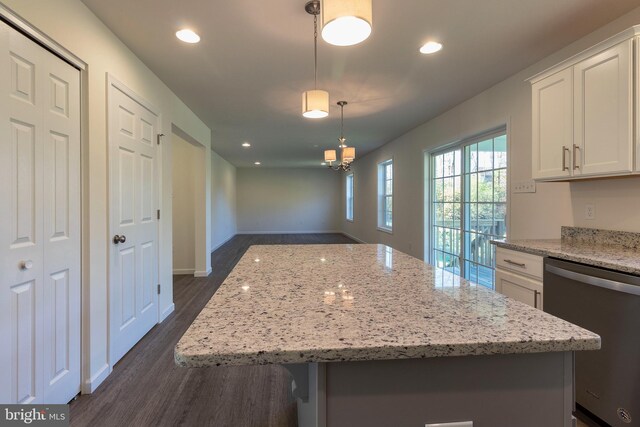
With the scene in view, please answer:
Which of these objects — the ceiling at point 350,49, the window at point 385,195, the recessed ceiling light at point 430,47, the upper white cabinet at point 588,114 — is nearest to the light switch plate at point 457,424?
the upper white cabinet at point 588,114

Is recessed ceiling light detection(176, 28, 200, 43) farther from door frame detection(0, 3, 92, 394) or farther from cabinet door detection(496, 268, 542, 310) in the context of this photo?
cabinet door detection(496, 268, 542, 310)

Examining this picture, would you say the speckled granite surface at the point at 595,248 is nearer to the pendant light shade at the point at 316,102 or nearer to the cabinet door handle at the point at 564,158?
the cabinet door handle at the point at 564,158

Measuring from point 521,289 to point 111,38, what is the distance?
342cm

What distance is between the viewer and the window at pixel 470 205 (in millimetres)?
3545

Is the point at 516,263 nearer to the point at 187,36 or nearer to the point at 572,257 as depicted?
the point at 572,257

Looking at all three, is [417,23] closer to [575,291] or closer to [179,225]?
[575,291]

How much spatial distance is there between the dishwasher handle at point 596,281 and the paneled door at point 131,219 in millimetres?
2949

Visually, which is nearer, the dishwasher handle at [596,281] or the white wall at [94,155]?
the dishwasher handle at [596,281]

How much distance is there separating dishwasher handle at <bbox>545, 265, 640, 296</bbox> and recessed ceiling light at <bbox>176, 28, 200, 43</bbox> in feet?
9.40

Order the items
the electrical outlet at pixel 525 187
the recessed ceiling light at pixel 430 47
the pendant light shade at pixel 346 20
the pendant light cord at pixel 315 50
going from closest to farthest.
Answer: the pendant light shade at pixel 346 20 < the pendant light cord at pixel 315 50 < the recessed ceiling light at pixel 430 47 < the electrical outlet at pixel 525 187

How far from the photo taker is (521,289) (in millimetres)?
2250

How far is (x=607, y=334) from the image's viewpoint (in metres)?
1.64

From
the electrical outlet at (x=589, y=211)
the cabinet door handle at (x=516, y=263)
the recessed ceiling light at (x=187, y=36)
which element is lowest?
the cabinet door handle at (x=516, y=263)

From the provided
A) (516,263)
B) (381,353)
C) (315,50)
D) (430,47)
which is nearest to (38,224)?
(381,353)
